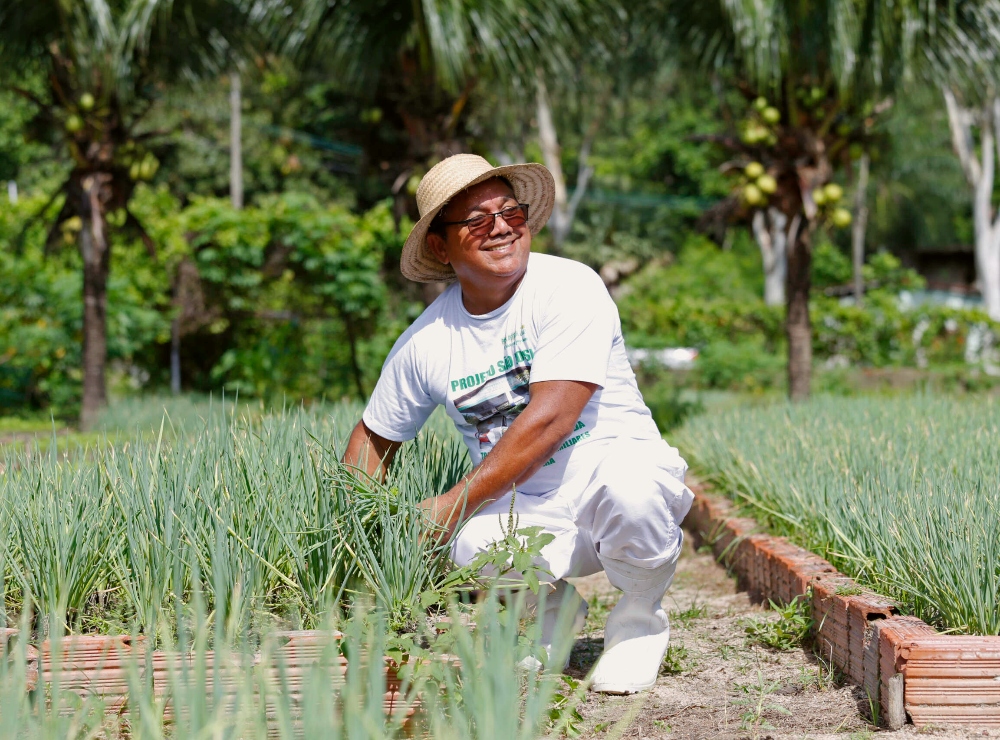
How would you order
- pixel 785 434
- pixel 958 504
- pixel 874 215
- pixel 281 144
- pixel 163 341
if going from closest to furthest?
pixel 958 504, pixel 785 434, pixel 163 341, pixel 281 144, pixel 874 215

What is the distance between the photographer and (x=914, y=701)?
224 centimetres

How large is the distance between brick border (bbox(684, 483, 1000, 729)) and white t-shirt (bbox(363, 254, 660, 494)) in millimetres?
696

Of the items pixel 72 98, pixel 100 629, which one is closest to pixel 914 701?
pixel 100 629

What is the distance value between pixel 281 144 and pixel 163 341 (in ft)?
44.3

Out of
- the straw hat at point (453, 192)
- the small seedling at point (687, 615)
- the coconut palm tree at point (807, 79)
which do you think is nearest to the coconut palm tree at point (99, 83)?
the coconut palm tree at point (807, 79)

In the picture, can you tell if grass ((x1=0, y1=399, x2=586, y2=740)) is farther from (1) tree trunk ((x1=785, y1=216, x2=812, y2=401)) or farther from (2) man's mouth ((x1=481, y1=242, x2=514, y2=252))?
(1) tree trunk ((x1=785, y1=216, x2=812, y2=401))

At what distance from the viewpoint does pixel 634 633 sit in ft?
9.02

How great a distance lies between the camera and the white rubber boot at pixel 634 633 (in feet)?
8.71

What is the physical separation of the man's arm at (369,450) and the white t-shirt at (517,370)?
4 cm

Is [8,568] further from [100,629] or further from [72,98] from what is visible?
[72,98]

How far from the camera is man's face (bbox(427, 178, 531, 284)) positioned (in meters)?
2.81

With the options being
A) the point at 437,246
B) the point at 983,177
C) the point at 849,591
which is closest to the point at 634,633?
the point at 849,591

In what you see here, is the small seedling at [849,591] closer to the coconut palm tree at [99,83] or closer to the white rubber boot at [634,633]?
the white rubber boot at [634,633]

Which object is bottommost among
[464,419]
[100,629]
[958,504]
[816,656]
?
[816,656]
